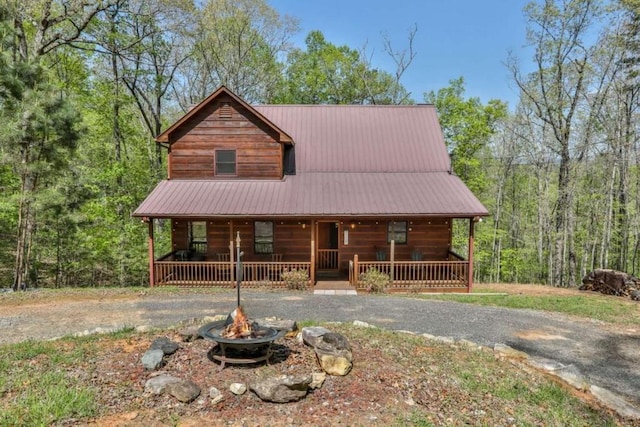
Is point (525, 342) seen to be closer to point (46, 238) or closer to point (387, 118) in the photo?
point (387, 118)

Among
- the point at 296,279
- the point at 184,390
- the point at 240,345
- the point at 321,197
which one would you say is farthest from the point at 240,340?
the point at 321,197

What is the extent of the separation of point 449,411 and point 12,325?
918 cm

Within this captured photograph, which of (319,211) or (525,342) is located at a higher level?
(319,211)

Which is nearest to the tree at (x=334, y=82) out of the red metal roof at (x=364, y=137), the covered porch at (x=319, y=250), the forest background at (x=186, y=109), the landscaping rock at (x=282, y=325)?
the forest background at (x=186, y=109)

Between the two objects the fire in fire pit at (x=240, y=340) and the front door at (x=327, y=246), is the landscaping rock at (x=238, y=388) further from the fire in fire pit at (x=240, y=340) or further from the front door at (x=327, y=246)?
the front door at (x=327, y=246)

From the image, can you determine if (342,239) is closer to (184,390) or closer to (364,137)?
(364,137)

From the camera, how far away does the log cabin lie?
1398 centimetres

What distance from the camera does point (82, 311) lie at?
9883mm

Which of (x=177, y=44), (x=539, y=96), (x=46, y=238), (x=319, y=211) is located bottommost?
(x=46, y=238)

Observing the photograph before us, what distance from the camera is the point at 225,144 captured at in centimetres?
1590

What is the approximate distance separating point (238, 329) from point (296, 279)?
24.8ft

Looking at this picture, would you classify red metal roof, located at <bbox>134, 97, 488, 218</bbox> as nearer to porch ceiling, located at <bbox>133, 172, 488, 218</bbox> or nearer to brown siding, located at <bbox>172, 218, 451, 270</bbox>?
porch ceiling, located at <bbox>133, 172, 488, 218</bbox>

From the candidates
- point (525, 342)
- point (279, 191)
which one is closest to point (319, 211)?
point (279, 191)

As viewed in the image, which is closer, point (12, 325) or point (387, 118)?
point (12, 325)
